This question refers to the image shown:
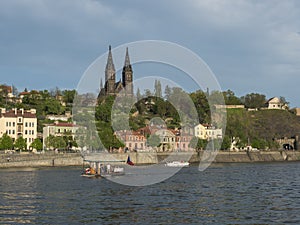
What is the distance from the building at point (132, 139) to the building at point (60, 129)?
13.4 metres

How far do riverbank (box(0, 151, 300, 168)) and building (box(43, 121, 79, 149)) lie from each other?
25.0 meters

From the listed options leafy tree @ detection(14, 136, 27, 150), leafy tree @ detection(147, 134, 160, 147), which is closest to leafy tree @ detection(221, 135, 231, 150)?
leafy tree @ detection(147, 134, 160, 147)

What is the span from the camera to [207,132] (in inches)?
6973

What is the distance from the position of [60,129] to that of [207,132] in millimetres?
55502

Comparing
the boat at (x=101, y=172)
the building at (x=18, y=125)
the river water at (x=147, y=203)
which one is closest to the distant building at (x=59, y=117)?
the building at (x=18, y=125)

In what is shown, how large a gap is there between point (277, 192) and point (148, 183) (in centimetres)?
1837

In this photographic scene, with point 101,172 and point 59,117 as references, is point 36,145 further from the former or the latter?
point 101,172

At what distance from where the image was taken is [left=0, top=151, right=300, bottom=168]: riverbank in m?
104

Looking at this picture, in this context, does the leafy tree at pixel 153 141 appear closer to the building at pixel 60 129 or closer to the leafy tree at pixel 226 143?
the building at pixel 60 129

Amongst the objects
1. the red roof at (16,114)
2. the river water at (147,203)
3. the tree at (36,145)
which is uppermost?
the red roof at (16,114)

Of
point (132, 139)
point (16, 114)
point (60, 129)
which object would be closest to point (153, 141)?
point (132, 139)

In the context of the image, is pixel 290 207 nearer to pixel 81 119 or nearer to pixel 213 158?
pixel 213 158

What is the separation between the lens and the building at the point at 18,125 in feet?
446

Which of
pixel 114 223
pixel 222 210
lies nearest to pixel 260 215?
pixel 222 210
